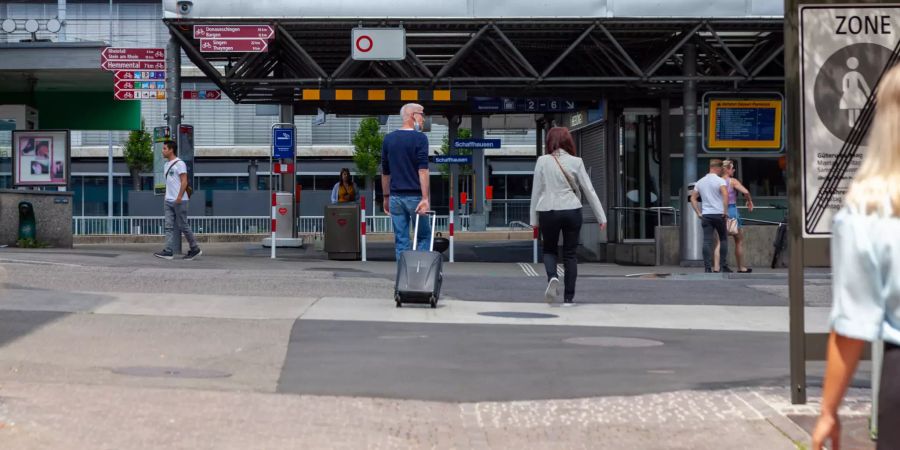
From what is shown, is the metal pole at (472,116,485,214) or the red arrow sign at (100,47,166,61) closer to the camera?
the red arrow sign at (100,47,166,61)

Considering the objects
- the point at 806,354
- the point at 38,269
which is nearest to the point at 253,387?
the point at 806,354

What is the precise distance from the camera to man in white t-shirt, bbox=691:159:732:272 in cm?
1744

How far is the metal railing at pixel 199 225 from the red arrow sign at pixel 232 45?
61.6 feet

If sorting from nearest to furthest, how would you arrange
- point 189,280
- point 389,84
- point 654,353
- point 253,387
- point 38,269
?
1. point 253,387
2. point 654,353
3. point 189,280
4. point 38,269
5. point 389,84

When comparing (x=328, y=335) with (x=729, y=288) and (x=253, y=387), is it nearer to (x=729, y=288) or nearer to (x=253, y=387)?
(x=253, y=387)

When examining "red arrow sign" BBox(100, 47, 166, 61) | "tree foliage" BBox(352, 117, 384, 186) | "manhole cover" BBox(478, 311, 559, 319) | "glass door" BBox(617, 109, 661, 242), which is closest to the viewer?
"manhole cover" BBox(478, 311, 559, 319)

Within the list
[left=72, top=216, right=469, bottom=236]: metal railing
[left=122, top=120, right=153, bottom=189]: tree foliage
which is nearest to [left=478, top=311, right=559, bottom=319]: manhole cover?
[left=72, top=216, right=469, bottom=236]: metal railing

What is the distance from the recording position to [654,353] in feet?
Answer: 27.9

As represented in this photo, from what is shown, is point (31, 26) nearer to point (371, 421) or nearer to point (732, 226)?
point (732, 226)

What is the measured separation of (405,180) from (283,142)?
530 inches

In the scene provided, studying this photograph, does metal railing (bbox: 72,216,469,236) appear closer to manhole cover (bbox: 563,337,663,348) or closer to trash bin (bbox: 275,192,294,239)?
trash bin (bbox: 275,192,294,239)

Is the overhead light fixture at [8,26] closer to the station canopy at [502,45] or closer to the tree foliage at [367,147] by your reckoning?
the station canopy at [502,45]

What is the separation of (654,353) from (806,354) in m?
2.33

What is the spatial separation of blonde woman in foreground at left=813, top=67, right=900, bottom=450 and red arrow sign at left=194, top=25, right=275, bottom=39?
16.8 metres
